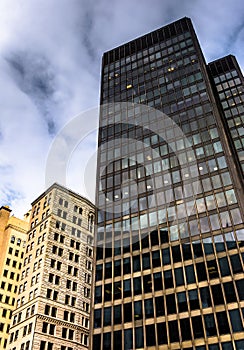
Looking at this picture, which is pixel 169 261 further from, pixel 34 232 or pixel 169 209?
pixel 34 232

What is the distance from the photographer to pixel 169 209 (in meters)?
64.9

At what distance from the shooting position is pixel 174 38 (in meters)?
97.9

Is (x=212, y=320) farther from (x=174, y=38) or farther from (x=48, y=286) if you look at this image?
(x=174, y=38)

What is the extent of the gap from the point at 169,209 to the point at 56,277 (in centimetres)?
3287

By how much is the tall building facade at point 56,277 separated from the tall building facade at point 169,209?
18.2m

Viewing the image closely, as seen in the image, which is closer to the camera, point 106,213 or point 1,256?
point 106,213

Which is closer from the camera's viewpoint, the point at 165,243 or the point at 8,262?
the point at 165,243

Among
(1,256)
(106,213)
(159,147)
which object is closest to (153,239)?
(106,213)

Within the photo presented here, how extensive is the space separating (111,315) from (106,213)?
20.5 m

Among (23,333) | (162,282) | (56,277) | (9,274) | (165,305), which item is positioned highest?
(9,274)

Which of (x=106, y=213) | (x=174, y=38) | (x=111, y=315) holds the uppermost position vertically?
(x=174, y=38)

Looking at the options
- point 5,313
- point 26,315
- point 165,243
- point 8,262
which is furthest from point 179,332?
point 8,262

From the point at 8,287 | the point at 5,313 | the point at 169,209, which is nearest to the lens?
the point at 169,209

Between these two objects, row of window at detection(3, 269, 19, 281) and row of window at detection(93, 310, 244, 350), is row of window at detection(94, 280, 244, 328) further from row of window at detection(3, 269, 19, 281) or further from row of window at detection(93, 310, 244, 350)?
row of window at detection(3, 269, 19, 281)
